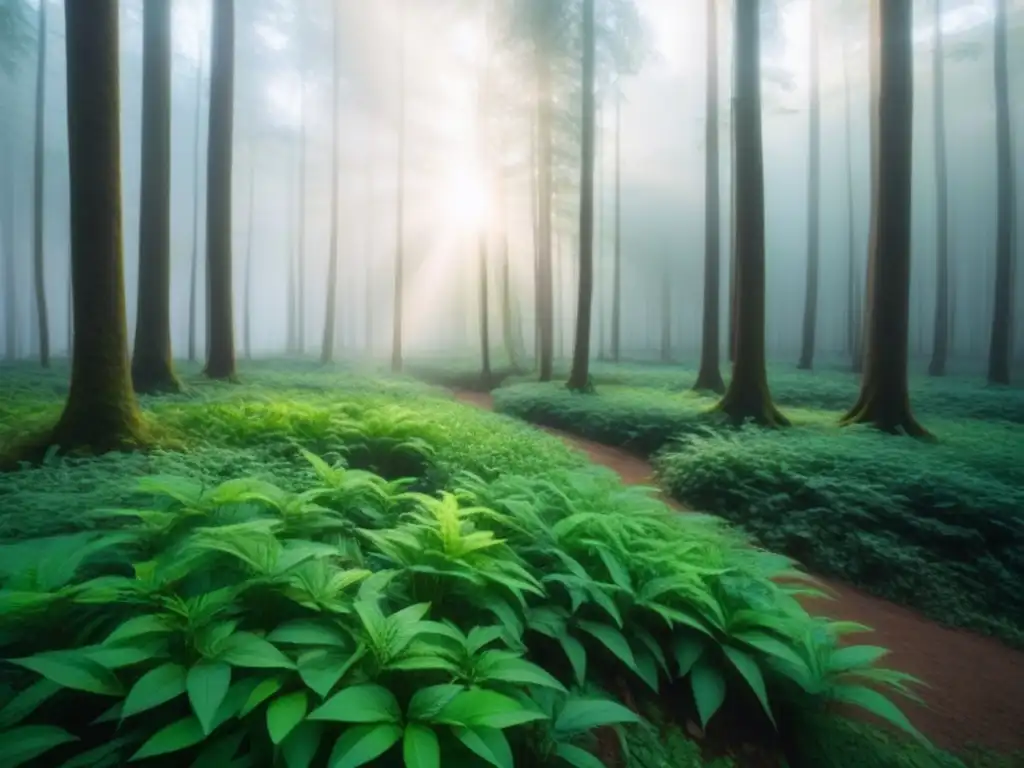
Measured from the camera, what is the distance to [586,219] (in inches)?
631

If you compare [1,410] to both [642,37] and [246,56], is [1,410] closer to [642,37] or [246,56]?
[642,37]

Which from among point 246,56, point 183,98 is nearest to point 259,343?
point 183,98

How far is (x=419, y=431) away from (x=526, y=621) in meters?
4.48

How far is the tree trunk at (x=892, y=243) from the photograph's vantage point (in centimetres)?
933

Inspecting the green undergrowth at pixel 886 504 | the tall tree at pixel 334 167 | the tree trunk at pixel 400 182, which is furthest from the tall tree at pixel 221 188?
the tall tree at pixel 334 167

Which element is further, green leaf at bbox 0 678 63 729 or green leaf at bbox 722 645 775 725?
green leaf at bbox 722 645 775 725

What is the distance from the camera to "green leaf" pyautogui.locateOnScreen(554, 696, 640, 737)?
7.40 feet

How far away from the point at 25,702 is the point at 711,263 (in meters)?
17.8

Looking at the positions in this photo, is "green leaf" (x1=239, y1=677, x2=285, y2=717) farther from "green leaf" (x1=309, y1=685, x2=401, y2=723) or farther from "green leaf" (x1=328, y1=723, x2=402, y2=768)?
"green leaf" (x1=328, y1=723, x2=402, y2=768)

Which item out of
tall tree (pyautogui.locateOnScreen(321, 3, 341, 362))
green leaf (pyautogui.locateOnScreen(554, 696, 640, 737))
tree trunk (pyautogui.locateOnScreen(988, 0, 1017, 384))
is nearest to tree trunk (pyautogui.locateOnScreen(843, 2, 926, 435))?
green leaf (pyautogui.locateOnScreen(554, 696, 640, 737))

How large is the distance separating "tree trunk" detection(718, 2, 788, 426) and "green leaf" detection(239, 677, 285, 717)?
9731 millimetres

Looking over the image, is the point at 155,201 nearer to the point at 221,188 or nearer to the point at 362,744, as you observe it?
the point at 221,188

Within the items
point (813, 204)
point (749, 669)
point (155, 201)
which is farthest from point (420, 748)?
point (813, 204)

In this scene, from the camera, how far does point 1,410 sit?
7477mm
